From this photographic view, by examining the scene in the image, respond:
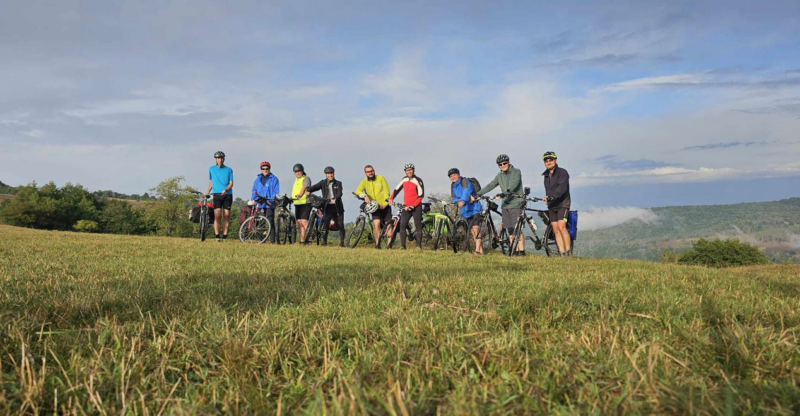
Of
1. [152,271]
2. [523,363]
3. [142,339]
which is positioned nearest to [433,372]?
[523,363]

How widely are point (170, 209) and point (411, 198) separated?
72563 millimetres

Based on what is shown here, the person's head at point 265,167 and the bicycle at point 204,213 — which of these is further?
the person's head at point 265,167

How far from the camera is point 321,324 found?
265 centimetres

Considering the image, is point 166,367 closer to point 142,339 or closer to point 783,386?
point 142,339

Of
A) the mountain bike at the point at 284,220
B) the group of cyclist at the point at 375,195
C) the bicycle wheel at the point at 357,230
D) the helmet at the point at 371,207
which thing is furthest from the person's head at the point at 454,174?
the mountain bike at the point at 284,220

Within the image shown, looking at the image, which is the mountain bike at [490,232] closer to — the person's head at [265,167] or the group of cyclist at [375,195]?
A: the group of cyclist at [375,195]

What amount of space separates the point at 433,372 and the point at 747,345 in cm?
150

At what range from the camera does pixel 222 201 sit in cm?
1455

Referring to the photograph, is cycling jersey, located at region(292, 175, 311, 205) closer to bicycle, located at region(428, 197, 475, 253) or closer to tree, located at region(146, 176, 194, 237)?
bicycle, located at region(428, 197, 475, 253)

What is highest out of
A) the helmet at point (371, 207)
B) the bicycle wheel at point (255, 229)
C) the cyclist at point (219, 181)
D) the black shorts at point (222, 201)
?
the cyclist at point (219, 181)

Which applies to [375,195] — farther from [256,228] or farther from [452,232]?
[256,228]

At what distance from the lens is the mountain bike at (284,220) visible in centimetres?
1530

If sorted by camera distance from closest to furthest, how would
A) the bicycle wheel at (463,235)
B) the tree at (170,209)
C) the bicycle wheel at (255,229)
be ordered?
the bicycle wheel at (463,235) < the bicycle wheel at (255,229) < the tree at (170,209)

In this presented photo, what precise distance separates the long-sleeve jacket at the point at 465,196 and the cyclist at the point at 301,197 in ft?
15.0
